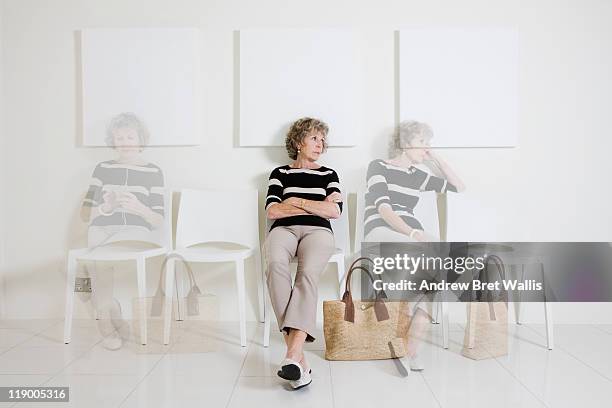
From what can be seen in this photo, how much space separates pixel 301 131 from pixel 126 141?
3.19 ft

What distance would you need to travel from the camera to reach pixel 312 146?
2.90m

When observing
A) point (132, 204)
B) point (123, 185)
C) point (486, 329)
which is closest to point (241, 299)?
point (132, 204)

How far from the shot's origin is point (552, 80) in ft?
10.0

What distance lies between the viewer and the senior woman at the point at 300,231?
2311 mm

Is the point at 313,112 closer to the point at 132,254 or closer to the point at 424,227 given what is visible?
the point at 424,227

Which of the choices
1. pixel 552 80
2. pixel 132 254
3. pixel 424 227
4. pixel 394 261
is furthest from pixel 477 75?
pixel 132 254

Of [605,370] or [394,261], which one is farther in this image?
[394,261]

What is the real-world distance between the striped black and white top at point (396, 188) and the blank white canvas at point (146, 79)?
974 mm

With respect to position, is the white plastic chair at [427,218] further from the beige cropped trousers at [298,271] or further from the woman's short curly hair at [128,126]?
the woman's short curly hair at [128,126]

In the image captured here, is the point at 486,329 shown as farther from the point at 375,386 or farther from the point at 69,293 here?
the point at 69,293

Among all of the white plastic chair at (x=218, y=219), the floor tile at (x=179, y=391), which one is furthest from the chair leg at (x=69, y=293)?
the floor tile at (x=179, y=391)

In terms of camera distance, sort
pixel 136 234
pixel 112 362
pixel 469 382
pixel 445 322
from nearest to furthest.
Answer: pixel 469 382 < pixel 112 362 < pixel 445 322 < pixel 136 234

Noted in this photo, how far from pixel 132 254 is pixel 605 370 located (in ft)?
6.85

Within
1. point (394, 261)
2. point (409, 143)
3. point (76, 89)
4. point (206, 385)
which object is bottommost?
point (206, 385)
